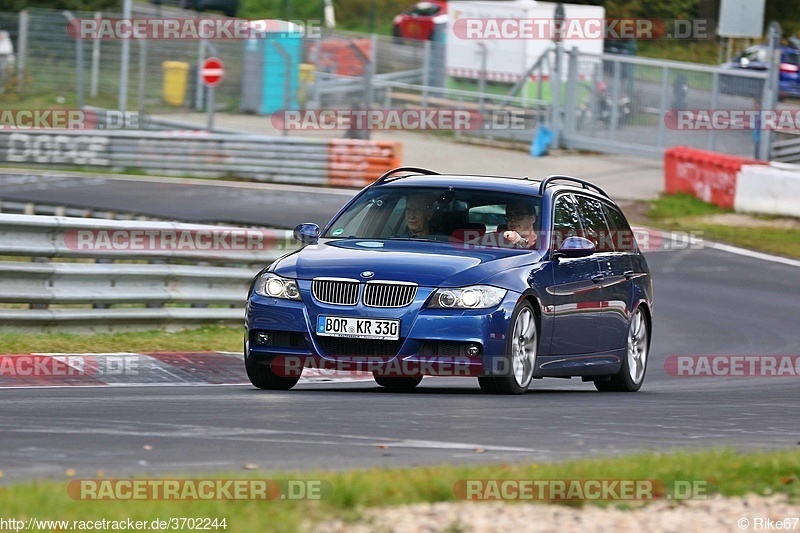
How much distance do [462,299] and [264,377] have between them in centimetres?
152

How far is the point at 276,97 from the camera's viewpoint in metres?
37.1

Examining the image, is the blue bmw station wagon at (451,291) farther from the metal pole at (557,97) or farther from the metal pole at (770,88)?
the metal pole at (557,97)

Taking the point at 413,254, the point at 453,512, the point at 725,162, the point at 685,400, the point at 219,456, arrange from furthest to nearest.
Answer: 1. the point at 725,162
2. the point at 685,400
3. the point at 413,254
4. the point at 219,456
5. the point at 453,512

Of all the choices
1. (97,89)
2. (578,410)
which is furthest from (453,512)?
(97,89)

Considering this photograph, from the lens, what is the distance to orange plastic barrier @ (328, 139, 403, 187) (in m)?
29.2

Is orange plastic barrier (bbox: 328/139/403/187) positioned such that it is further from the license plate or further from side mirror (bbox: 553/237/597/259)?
the license plate

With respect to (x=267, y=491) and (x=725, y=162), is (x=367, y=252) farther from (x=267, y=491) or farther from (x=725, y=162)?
(x=725, y=162)

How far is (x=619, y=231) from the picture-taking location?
12195mm

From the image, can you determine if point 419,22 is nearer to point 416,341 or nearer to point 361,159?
point 361,159

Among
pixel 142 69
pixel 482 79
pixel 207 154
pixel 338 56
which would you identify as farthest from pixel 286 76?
pixel 207 154

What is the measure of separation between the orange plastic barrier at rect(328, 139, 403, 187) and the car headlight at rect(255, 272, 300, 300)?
62.7 ft

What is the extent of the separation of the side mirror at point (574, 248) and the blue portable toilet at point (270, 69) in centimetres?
2436

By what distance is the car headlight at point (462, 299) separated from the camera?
9.50m

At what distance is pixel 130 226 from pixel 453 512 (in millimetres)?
8521
